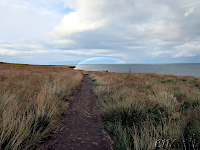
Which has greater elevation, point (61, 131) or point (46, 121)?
point (46, 121)

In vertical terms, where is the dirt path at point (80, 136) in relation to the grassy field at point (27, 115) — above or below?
below

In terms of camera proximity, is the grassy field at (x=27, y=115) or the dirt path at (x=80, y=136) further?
the dirt path at (x=80, y=136)

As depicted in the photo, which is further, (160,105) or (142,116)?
(160,105)

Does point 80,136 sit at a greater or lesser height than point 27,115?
lesser

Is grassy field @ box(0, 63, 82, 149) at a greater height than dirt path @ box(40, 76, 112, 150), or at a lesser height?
greater

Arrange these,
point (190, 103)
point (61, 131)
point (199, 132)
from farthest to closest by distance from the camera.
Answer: point (190, 103)
point (61, 131)
point (199, 132)

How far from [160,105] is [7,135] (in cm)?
553

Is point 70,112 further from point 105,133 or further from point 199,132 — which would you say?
point 199,132

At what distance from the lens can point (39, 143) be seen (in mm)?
2871

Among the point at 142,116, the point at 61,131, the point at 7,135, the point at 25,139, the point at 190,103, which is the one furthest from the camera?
the point at 190,103

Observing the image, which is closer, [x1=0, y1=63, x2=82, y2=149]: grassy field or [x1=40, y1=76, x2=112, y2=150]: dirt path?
[x1=0, y1=63, x2=82, y2=149]: grassy field

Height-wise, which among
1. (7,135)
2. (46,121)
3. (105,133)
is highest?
Answer: (7,135)

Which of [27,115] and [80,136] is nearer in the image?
[27,115]

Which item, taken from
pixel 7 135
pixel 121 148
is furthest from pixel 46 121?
pixel 121 148
